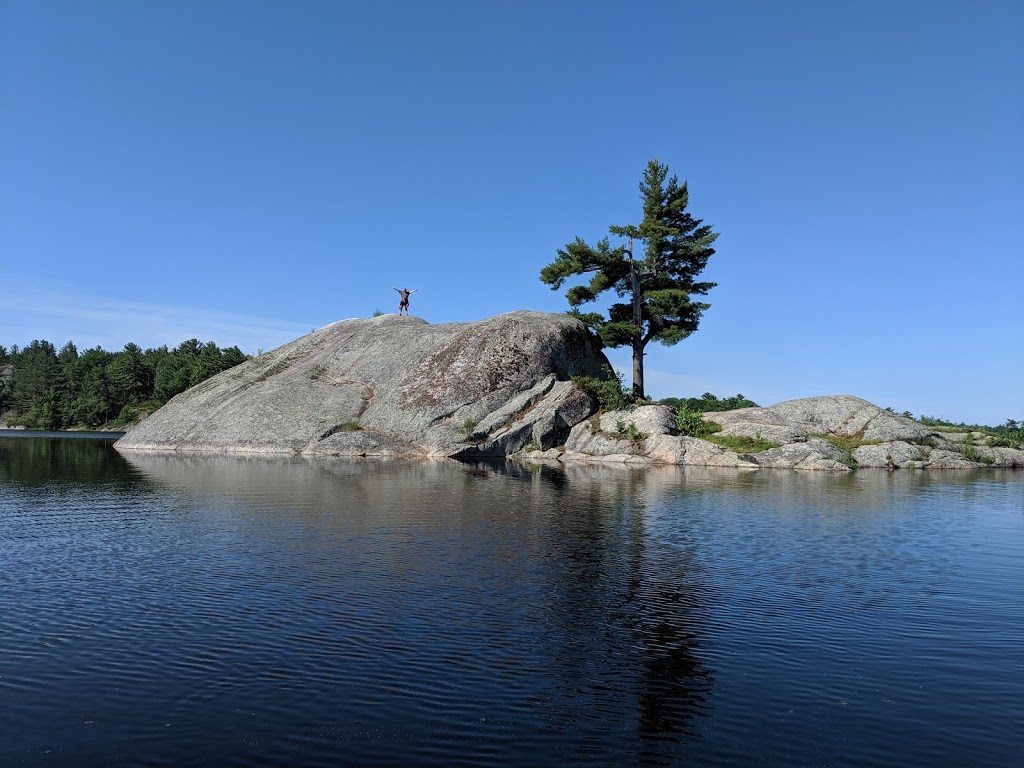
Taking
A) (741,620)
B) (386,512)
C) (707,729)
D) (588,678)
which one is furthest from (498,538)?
(707,729)

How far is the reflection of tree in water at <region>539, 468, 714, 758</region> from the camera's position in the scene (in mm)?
10836

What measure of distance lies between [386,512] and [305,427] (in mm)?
46232

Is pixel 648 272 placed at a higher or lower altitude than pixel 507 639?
higher

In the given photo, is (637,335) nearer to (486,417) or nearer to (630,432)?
(630,432)

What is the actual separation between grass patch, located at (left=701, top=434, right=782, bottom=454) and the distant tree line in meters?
119

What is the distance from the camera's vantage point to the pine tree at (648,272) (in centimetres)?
7494

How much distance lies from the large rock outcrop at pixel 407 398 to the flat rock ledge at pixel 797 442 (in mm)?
4876

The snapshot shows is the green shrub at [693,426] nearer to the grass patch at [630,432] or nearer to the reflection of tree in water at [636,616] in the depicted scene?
the grass patch at [630,432]

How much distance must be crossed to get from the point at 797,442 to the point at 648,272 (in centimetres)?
2604

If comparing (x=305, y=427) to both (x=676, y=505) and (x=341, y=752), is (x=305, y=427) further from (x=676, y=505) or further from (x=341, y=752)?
(x=341, y=752)

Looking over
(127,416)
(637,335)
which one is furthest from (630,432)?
(127,416)

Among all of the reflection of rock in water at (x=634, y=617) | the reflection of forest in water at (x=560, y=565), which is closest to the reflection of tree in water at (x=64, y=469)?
the reflection of forest in water at (x=560, y=565)

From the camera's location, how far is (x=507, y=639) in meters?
13.2

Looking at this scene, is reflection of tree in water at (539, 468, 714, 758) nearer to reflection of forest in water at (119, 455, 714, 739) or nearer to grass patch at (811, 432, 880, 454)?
reflection of forest in water at (119, 455, 714, 739)
